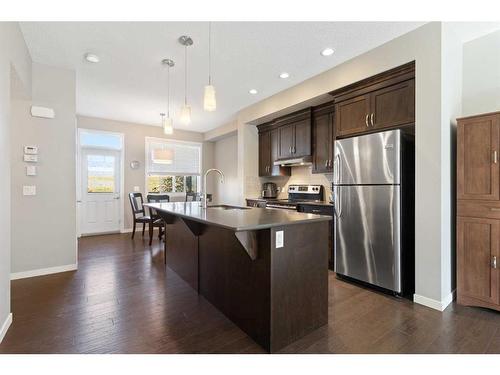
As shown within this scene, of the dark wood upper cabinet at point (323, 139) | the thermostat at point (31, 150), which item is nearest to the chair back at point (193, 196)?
the dark wood upper cabinet at point (323, 139)

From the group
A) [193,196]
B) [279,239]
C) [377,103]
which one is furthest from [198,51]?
[193,196]

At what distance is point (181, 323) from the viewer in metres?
2.11

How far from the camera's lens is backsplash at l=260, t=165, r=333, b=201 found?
425 cm

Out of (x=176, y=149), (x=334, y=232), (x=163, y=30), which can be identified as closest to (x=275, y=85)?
(x=163, y=30)

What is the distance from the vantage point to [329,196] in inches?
165

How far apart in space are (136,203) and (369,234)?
4.75 metres

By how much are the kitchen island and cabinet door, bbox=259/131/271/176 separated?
9.09 ft

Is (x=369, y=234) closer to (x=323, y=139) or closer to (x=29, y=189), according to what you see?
(x=323, y=139)

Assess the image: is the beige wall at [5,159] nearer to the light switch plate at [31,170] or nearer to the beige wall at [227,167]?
the light switch plate at [31,170]

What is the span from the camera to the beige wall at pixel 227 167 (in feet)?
21.9

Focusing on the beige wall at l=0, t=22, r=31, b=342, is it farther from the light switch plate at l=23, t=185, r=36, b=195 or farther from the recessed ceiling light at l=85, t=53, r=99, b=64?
the light switch plate at l=23, t=185, r=36, b=195

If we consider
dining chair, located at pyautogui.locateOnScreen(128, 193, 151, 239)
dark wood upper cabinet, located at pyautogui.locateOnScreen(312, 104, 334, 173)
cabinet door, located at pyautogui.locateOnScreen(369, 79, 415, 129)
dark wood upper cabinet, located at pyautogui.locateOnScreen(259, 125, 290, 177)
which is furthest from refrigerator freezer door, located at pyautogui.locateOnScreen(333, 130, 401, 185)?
dining chair, located at pyautogui.locateOnScreen(128, 193, 151, 239)

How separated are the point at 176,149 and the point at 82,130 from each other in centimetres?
215

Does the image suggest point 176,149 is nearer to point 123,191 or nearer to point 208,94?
point 123,191
